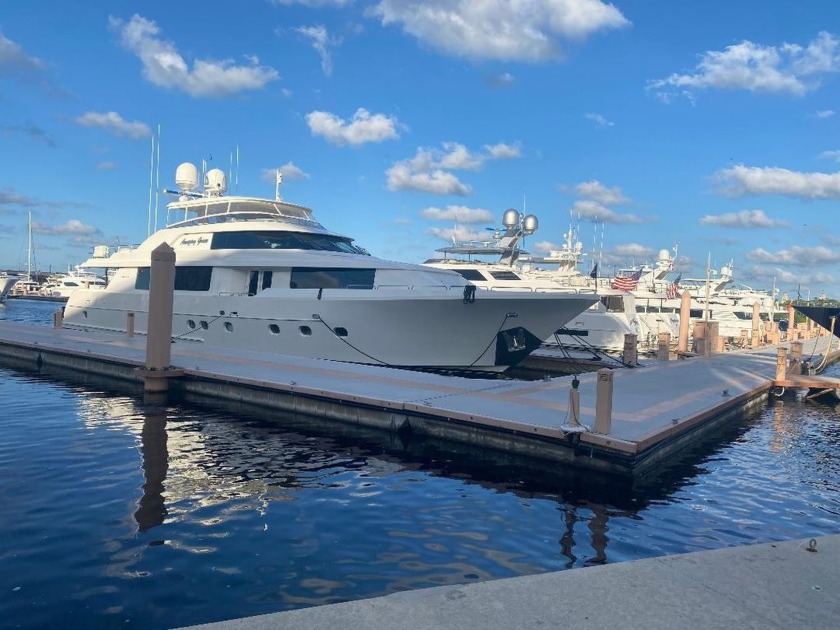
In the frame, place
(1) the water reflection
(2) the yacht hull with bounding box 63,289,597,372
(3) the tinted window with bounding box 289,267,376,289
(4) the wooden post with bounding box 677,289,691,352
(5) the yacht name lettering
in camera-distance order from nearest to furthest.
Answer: (1) the water reflection → (2) the yacht hull with bounding box 63,289,597,372 → (3) the tinted window with bounding box 289,267,376,289 → (5) the yacht name lettering → (4) the wooden post with bounding box 677,289,691,352

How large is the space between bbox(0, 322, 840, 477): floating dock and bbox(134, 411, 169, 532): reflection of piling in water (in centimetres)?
234

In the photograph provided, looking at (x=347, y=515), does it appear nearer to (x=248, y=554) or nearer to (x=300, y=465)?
(x=248, y=554)

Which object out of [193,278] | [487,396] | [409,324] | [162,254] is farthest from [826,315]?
[193,278]

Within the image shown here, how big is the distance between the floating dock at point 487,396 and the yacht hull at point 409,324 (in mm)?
1896

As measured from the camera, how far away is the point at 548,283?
33375 millimetres

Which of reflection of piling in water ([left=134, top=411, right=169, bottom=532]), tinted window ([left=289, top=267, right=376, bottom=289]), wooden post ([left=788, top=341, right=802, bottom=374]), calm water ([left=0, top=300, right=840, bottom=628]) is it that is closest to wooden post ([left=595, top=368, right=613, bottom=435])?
calm water ([left=0, top=300, right=840, bottom=628])

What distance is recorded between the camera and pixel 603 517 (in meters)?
7.28

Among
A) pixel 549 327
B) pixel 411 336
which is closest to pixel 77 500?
pixel 411 336

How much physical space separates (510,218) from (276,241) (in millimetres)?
22452

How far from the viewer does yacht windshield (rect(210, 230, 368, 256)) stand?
21.4 meters

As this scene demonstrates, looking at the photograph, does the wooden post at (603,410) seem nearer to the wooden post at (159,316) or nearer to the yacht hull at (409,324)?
the yacht hull at (409,324)

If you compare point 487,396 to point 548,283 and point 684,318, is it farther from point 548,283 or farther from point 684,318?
point 548,283

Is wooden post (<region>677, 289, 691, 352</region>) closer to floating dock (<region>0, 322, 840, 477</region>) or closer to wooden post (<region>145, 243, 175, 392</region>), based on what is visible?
floating dock (<region>0, 322, 840, 477</region>)

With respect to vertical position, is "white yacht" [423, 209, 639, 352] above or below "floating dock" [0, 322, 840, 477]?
above
